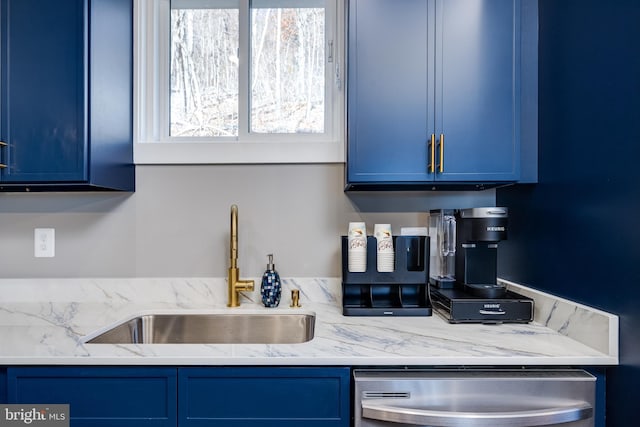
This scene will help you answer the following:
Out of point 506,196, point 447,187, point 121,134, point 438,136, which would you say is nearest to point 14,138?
point 121,134

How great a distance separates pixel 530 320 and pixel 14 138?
190 centimetres

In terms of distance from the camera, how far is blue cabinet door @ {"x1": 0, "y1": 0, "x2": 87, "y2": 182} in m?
1.29

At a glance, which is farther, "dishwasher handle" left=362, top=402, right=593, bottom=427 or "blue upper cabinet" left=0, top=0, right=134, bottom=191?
"blue upper cabinet" left=0, top=0, right=134, bottom=191

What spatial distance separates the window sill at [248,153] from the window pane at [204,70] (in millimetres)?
161

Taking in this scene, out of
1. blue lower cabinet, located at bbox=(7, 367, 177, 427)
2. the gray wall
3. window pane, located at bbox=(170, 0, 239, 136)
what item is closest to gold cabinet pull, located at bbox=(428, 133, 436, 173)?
the gray wall

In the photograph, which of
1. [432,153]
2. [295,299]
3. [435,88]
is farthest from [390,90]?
[295,299]

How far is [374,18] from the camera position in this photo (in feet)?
4.39

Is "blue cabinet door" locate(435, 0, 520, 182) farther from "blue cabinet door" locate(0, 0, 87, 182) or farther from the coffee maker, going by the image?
"blue cabinet door" locate(0, 0, 87, 182)

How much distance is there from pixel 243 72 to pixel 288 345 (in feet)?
3.95

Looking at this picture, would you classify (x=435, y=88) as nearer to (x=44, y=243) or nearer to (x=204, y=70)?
(x=204, y=70)

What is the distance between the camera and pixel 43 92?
1.29 meters

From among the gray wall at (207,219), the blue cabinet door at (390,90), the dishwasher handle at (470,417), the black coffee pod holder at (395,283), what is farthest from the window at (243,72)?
the dishwasher handle at (470,417)

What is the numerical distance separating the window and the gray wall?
0.19m

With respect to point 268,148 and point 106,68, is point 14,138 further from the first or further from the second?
point 268,148
